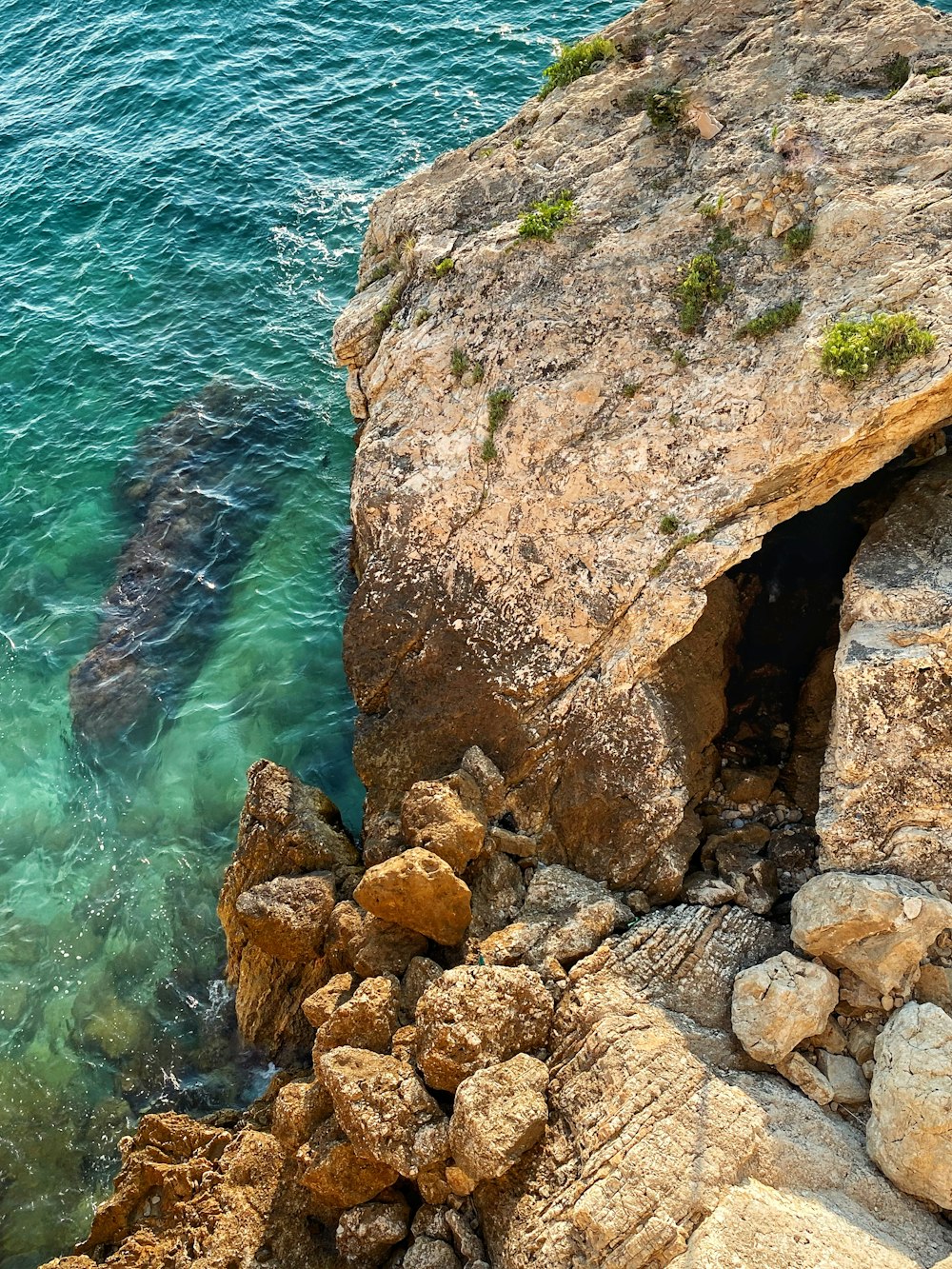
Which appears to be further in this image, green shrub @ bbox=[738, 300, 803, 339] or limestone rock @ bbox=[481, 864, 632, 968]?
green shrub @ bbox=[738, 300, 803, 339]

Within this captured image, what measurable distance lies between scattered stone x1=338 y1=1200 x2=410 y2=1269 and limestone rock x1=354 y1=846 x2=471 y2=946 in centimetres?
361

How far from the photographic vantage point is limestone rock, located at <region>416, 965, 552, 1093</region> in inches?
484

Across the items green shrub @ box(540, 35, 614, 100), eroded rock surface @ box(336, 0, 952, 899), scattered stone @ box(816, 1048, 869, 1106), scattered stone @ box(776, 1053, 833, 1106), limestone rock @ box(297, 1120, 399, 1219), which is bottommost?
limestone rock @ box(297, 1120, 399, 1219)

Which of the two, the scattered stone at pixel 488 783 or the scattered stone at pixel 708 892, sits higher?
the scattered stone at pixel 488 783

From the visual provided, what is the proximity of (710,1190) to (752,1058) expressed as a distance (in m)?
2.08

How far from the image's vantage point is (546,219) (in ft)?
57.7

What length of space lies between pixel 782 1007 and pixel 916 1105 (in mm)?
1791

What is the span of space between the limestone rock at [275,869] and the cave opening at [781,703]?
20.4ft

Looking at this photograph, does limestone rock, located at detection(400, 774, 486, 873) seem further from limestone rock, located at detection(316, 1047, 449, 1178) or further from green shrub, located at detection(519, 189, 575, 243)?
green shrub, located at detection(519, 189, 575, 243)

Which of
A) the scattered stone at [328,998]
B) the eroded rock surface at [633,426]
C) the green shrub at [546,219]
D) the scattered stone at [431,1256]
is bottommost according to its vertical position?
the scattered stone at [431,1256]

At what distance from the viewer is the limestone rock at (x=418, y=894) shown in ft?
44.9

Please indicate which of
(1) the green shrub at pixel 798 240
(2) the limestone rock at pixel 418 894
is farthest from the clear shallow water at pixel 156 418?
(1) the green shrub at pixel 798 240

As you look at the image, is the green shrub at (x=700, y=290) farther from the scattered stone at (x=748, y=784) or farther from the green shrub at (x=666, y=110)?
the scattered stone at (x=748, y=784)

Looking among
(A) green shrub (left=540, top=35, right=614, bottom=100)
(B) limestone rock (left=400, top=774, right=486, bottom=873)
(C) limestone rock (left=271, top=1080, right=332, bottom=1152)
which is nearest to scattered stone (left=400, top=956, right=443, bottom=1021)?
(B) limestone rock (left=400, top=774, right=486, bottom=873)
